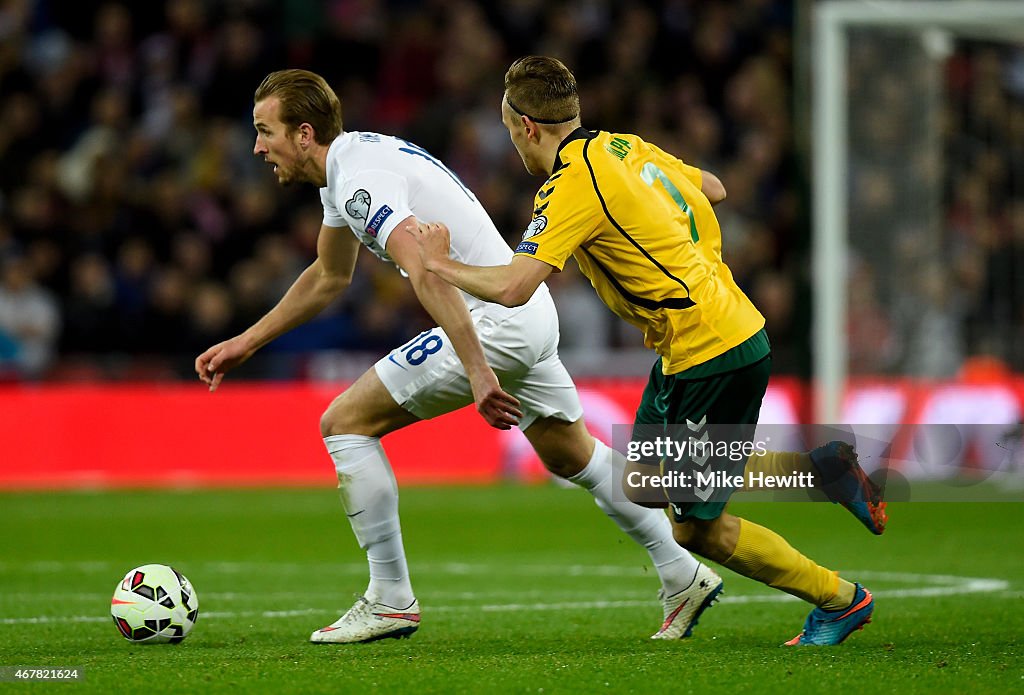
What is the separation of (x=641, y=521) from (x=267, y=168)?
39.2 feet

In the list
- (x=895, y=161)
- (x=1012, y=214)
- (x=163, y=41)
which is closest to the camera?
(x=895, y=161)

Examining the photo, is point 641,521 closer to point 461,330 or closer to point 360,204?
point 461,330

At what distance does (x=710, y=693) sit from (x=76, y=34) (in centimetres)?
1577

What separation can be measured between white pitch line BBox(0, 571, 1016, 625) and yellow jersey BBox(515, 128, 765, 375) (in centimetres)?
192

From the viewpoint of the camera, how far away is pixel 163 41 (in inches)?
730

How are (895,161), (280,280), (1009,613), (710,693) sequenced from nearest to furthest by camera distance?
(710,693) < (1009,613) < (895,161) < (280,280)

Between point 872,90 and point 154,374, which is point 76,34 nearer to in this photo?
point 154,374

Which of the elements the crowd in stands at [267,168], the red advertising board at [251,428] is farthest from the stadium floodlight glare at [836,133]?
the crowd in stands at [267,168]

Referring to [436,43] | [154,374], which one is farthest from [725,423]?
[436,43]

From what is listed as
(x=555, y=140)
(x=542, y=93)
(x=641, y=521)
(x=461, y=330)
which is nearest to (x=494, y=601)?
(x=641, y=521)

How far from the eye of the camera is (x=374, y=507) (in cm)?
620

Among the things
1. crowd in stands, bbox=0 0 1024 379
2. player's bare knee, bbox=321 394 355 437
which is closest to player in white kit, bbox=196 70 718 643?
player's bare knee, bbox=321 394 355 437

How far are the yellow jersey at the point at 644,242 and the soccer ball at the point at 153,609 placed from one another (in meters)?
1.97

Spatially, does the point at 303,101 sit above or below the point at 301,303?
above
